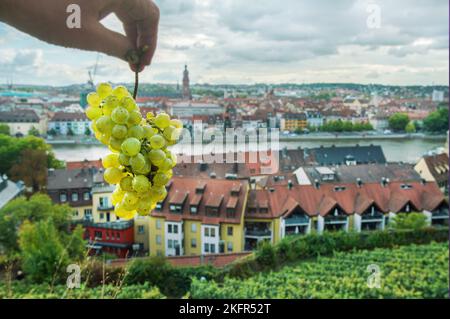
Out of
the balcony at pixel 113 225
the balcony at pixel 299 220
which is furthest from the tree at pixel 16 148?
the balcony at pixel 299 220

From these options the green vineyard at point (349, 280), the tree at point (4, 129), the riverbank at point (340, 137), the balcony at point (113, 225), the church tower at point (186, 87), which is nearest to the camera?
the green vineyard at point (349, 280)

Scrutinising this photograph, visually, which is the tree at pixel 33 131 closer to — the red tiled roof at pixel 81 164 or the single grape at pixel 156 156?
the red tiled roof at pixel 81 164

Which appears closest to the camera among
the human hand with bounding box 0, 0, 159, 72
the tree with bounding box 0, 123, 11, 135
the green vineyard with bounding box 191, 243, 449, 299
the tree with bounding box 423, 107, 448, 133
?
the human hand with bounding box 0, 0, 159, 72

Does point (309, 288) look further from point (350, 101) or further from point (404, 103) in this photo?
point (404, 103)

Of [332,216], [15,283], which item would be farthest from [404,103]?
[15,283]

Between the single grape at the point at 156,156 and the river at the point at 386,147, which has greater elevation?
the single grape at the point at 156,156

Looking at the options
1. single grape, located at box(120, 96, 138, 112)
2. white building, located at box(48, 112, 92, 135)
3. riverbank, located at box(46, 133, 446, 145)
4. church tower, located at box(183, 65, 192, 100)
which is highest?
church tower, located at box(183, 65, 192, 100)

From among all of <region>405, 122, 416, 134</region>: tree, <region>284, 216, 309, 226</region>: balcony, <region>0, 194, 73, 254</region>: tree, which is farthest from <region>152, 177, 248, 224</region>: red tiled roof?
<region>405, 122, 416, 134</region>: tree

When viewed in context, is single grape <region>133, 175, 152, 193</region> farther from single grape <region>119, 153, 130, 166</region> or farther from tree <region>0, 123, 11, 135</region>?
tree <region>0, 123, 11, 135</region>

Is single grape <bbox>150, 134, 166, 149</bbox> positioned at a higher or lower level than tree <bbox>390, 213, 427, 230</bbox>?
higher
